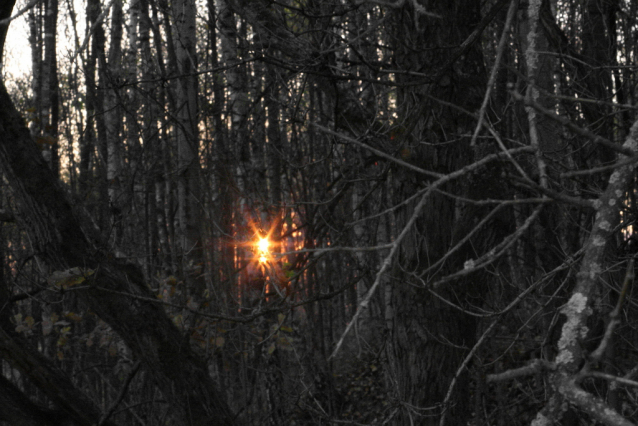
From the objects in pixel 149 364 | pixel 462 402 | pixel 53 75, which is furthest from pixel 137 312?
pixel 53 75

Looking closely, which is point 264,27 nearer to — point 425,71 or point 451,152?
point 425,71

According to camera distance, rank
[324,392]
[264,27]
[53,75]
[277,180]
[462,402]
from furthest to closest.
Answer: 1. [53,75]
2. [324,392]
3. [277,180]
4. [462,402]
5. [264,27]

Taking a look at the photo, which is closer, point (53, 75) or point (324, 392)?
point (324, 392)

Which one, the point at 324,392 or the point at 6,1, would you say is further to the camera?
the point at 324,392

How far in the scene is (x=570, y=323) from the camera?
1.06 meters

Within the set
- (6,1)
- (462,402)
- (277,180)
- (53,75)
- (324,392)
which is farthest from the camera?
(53,75)

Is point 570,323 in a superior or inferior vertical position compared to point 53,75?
inferior

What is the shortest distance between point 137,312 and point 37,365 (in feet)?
2.10

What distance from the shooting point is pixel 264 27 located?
354 centimetres

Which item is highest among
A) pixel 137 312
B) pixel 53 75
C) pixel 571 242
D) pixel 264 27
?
pixel 53 75

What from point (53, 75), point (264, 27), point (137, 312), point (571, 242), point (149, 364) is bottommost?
point (149, 364)

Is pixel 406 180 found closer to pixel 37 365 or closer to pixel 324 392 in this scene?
pixel 37 365

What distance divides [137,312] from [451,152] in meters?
2.26

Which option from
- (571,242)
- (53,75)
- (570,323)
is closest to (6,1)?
(570,323)
